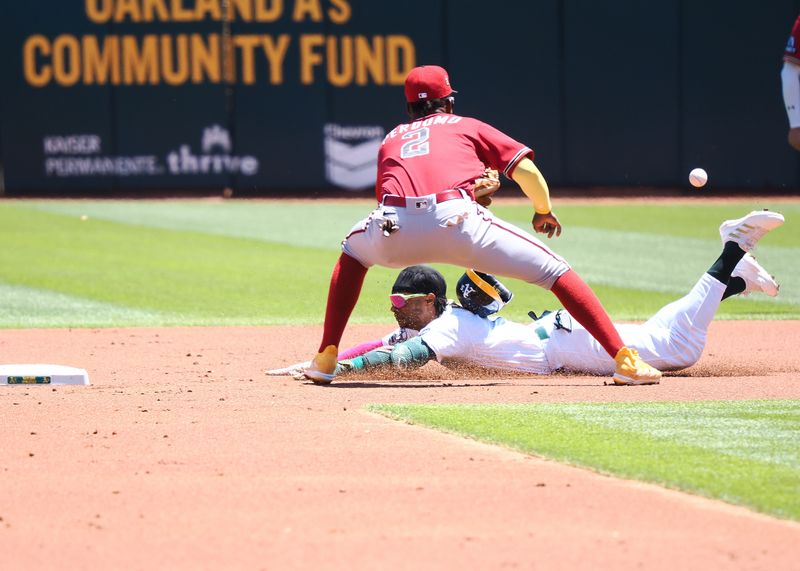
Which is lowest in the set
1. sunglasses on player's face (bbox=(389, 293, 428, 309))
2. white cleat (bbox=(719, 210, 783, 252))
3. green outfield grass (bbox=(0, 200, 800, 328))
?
green outfield grass (bbox=(0, 200, 800, 328))

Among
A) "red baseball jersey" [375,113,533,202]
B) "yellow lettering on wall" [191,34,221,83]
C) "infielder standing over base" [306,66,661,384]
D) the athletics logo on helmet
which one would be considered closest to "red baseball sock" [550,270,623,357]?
"infielder standing over base" [306,66,661,384]

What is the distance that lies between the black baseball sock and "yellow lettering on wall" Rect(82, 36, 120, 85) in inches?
616

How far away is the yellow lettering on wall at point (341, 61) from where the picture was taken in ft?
69.1

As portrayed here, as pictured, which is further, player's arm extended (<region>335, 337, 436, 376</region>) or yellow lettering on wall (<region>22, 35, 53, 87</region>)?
yellow lettering on wall (<region>22, 35, 53, 87</region>)

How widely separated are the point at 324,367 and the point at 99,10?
50.8ft

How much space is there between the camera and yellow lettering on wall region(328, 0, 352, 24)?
68.8 feet

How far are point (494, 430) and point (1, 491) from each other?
198 centimetres

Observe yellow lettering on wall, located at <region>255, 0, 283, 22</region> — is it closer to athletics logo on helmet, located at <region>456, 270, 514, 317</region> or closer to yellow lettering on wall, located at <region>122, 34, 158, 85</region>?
yellow lettering on wall, located at <region>122, 34, 158, 85</region>

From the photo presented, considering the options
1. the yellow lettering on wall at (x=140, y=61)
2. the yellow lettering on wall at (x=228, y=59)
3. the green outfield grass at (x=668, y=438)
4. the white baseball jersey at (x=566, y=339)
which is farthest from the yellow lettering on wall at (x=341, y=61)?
the green outfield grass at (x=668, y=438)

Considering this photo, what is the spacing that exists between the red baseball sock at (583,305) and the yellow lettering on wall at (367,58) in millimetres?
15031

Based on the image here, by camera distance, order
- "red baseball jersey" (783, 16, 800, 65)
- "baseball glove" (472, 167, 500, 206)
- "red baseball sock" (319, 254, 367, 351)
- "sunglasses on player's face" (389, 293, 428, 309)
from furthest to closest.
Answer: "red baseball jersey" (783, 16, 800, 65) < "sunglasses on player's face" (389, 293, 428, 309) < "red baseball sock" (319, 254, 367, 351) < "baseball glove" (472, 167, 500, 206)

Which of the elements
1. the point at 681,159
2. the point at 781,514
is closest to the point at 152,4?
the point at 681,159

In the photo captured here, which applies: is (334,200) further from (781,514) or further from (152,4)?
(781,514)

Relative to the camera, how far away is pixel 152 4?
20875 millimetres
